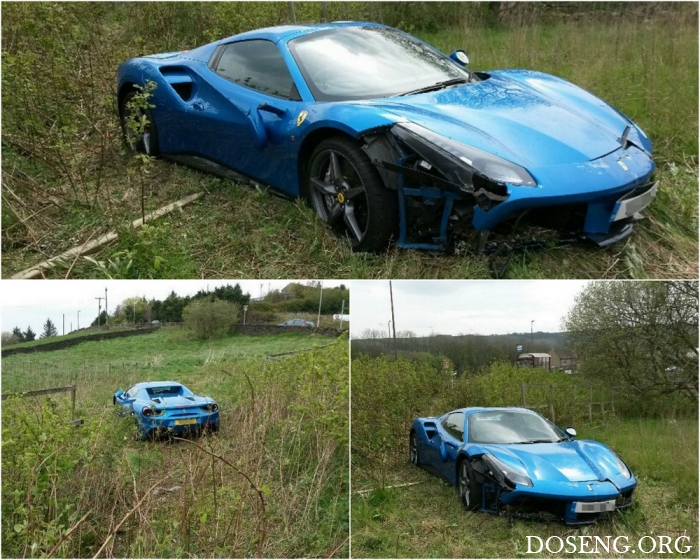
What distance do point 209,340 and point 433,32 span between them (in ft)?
28.2

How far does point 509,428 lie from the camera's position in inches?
139

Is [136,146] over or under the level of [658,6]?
under

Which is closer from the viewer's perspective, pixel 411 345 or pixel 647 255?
pixel 411 345

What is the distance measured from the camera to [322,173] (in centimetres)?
494

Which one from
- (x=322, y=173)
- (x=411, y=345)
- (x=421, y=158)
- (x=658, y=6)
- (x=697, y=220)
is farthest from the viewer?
(x=658, y=6)

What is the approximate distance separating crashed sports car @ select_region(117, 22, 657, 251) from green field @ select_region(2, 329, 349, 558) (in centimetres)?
124

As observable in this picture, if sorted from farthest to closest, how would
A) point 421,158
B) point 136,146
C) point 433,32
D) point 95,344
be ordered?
1. point 433,32
2. point 136,146
3. point 421,158
4. point 95,344

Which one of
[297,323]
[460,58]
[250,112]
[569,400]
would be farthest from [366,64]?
[569,400]

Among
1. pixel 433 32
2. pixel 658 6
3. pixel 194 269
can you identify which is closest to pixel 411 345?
pixel 194 269

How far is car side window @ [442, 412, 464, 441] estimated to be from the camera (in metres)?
3.42

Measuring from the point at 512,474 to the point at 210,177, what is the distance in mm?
3997

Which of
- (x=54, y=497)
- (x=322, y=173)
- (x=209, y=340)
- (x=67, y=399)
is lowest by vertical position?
(x=54, y=497)

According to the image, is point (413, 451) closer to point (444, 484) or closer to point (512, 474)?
point (444, 484)

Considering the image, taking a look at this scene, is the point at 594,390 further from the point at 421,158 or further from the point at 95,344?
the point at 95,344
